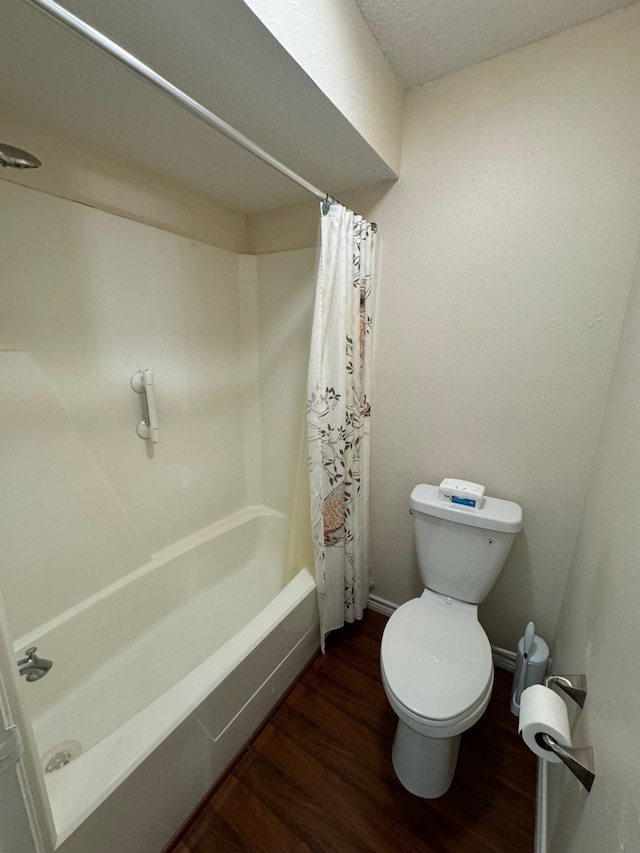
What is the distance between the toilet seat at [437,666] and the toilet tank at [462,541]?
93mm

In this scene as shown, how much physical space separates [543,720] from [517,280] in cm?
127

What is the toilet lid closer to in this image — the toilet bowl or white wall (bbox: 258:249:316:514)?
the toilet bowl

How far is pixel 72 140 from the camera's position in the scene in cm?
118

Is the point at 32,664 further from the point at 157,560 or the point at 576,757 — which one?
the point at 576,757

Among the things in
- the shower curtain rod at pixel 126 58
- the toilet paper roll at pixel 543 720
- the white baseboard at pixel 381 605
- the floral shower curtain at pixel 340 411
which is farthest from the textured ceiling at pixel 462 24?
the white baseboard at pixel 381 605

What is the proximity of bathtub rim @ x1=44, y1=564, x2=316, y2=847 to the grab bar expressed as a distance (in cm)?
92

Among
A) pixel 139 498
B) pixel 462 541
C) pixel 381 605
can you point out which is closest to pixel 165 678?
pixel 139 498

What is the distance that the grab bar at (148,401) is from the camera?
1.46 m

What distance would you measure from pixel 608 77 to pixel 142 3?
1286mm

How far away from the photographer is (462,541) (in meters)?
1.32

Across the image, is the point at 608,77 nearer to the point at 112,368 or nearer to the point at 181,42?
the point at 181,42

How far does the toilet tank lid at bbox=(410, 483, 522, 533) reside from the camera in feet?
4.05

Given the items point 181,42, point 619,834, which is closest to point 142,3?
point 181,42

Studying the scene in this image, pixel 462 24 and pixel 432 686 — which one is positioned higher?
pixel 462 24
